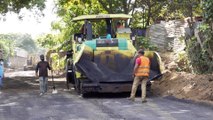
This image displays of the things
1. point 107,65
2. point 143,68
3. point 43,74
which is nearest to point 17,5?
point 43,74

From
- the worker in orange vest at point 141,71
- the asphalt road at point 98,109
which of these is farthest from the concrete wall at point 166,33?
the asphalt road at point 98,109

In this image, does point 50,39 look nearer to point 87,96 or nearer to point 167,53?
point 167,53

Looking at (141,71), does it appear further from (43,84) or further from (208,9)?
(43,84)

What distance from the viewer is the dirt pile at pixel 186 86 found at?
42.3 feet

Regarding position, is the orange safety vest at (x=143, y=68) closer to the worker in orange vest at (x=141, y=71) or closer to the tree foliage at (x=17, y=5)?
the worker in orange vest at (x=141, y=71)

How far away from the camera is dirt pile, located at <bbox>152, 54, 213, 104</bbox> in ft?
42.3

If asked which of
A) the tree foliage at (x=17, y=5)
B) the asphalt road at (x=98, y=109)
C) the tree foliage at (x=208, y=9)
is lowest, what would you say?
the asphalt road at (x=98, y=109)

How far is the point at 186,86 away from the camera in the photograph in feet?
46.7

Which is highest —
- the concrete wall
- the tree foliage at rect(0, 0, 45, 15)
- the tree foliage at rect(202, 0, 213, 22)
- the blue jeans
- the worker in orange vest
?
the tree foliage at rect(0, 0, 45, 15)

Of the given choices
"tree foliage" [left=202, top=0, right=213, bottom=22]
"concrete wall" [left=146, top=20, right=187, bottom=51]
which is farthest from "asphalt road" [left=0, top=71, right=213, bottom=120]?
"concrete wall" [left=146, top=20, right=187, bottom=51]

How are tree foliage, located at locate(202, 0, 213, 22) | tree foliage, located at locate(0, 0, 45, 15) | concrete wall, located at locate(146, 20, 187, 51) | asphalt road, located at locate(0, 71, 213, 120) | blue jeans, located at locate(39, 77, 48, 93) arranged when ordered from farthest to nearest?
tree foliage, located at locate(0, 0, 45, 15) → concrete wall, located at locate(146, 20, 187, 51) → blue jeans, located at locate(39, 77, 48, 93) → tree foliage, located at locate(202, 0, 213, 22) → asphalt road, located at locate(0, 71, 213, 120)

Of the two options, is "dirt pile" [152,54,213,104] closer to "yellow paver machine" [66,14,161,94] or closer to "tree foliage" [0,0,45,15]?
"yellow paver machine" [66,14,161,94]

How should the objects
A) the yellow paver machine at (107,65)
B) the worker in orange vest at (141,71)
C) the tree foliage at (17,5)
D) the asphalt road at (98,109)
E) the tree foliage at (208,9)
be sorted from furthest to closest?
the tree foliage at (17,5) < the yellow paver machine at (107,65) < the tree foliage at (208,9) < the worker in orange vest at (141,71) < the asphalt road at (98,109)

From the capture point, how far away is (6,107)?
11.8 m
